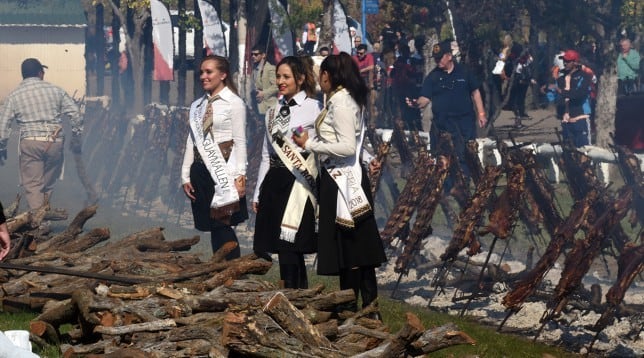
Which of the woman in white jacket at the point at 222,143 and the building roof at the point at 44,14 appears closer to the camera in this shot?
the woman in white jacket at the point at 222,143

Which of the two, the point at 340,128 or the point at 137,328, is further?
the point at 340,128

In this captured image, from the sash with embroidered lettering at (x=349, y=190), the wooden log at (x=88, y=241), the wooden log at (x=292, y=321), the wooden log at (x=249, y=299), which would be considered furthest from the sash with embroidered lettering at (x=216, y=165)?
the wooden log at (x=292, y=321)

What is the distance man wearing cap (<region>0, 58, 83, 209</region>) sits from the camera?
1884 centimetres

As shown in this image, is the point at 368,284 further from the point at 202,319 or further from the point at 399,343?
the point at 399,343

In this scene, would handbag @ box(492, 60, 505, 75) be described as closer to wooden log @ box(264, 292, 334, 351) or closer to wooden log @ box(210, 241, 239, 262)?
wooden log @ box(210, 241, 239, 262)

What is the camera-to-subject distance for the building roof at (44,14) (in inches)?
2256


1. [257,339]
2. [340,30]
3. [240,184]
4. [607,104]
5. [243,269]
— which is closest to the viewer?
[257,339]

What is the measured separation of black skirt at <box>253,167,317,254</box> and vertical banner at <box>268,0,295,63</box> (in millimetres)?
13650

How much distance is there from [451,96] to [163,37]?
10.5 metres

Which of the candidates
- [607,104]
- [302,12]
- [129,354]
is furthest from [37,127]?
[129,354]

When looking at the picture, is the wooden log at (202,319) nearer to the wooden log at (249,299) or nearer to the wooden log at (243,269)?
the wooden log at (249,299)

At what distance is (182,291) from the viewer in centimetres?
876

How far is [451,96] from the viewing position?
65.3 feet

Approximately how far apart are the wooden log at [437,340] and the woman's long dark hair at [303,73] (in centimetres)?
328
